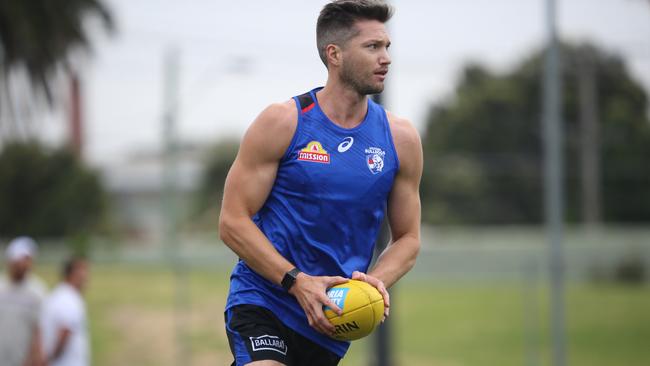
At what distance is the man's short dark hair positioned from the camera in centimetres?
457

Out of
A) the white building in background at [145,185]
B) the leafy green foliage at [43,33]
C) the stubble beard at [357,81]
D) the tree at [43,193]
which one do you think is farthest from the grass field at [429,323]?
the white building in background at [145,185]

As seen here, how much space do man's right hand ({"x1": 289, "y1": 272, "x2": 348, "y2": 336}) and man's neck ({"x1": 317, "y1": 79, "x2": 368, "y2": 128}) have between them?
786 mm

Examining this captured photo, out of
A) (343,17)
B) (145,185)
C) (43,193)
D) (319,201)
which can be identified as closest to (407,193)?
(319,201)

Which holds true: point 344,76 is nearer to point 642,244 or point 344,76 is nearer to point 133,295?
point 133,295

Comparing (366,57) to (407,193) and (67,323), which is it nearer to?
(407,193)

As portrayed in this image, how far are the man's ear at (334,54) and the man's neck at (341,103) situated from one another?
10 cm

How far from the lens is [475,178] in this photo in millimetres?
59562

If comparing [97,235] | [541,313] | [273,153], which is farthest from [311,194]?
[97,235]

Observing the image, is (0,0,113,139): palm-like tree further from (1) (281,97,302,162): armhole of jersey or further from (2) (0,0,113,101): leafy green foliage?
(1) (281,97,302,162): armhole of jersey

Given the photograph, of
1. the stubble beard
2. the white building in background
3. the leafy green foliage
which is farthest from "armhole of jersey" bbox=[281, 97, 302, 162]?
the white building in background

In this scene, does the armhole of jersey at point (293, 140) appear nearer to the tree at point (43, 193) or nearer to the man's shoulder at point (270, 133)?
the man's shoulder at point (270, 133)

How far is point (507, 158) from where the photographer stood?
59219mm

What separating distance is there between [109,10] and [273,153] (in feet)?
61.3

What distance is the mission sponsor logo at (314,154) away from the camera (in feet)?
14.9
